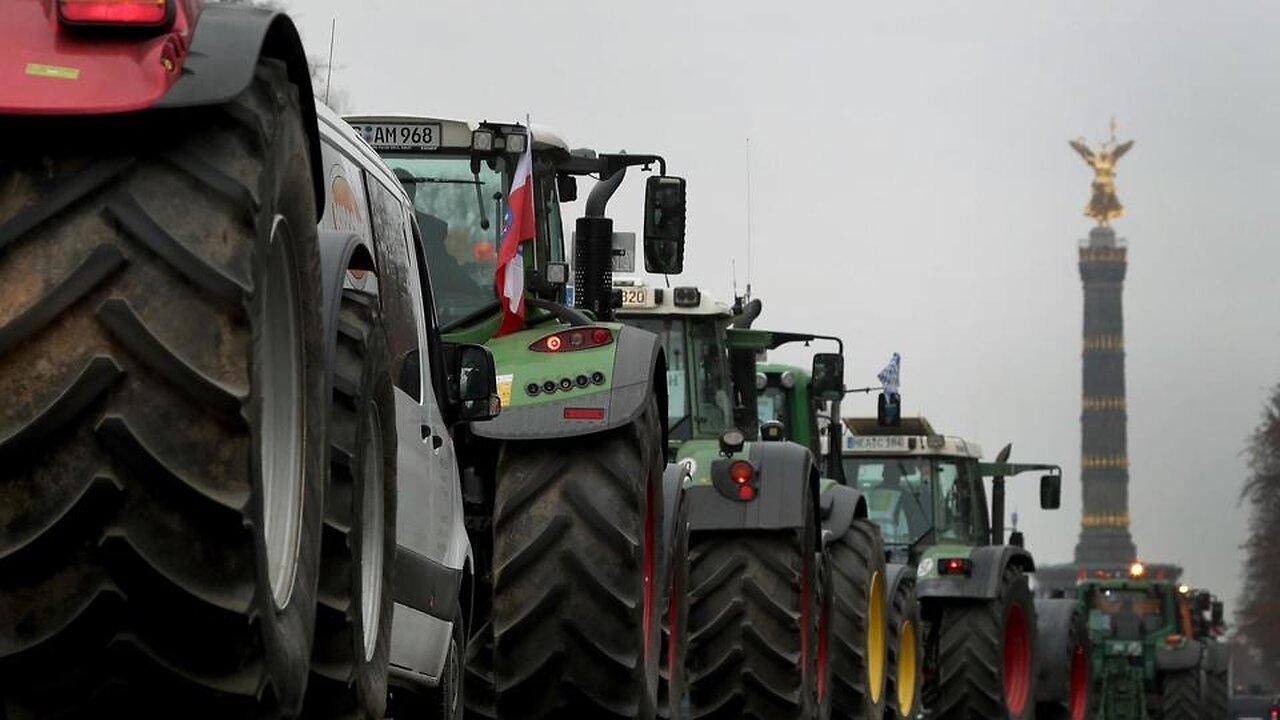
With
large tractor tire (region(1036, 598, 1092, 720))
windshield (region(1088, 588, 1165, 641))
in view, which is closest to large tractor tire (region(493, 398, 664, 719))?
large tractor tire (region(1036, 598, 1092, 720))

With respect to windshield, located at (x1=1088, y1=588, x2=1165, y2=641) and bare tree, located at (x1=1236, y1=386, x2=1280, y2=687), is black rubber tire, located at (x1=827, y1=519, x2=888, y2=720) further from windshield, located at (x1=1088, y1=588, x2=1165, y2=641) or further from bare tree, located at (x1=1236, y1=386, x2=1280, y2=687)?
bare tree, located at (x1=1236, y1=386, x2=1280, y2=687)

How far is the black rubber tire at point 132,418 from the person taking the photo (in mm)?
4242

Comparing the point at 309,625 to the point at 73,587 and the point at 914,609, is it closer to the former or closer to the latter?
the point at 73,587

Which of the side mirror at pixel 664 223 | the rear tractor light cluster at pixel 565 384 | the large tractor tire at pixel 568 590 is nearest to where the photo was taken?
the large tractor tire at pixel 568 590

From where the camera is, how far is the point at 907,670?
61.9 ft

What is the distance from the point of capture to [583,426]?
9930 millimetres

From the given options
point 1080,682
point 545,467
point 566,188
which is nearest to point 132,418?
point 545,467

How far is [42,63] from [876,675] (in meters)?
13.0

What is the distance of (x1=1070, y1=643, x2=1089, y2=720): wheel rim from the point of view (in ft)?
83.4

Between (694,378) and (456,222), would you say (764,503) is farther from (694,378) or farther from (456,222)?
(456,222)

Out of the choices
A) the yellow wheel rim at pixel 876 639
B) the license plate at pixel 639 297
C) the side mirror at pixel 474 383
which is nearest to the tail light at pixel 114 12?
the side mirror at pixel 474 383

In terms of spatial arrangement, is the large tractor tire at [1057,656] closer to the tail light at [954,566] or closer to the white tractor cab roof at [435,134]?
the tail light at [954,566]

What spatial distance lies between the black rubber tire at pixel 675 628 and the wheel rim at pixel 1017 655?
10975 millimetres

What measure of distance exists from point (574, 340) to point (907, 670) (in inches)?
352
